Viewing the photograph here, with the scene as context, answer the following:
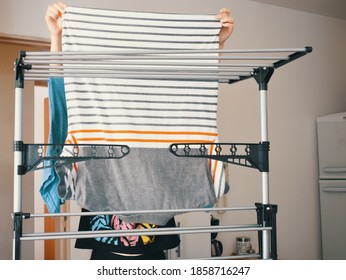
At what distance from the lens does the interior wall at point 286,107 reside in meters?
3.31

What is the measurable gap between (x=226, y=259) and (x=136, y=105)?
0.51 meters

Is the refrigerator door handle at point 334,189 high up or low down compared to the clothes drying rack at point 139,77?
down

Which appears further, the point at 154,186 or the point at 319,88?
the point at 319,88

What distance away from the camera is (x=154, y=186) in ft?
4.19

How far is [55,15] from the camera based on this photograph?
1.24 m

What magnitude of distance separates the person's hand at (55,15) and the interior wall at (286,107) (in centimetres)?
178

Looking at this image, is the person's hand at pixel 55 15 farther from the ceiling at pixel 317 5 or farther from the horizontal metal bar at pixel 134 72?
the ceiling at pixel 317 5

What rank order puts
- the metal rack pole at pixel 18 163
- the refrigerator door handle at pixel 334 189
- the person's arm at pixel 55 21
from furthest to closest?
1. the refrigerator door handle at pixel 334 189
2. the person's arm at pixel 55 21
3. the metal rack pole at pixel 18 163

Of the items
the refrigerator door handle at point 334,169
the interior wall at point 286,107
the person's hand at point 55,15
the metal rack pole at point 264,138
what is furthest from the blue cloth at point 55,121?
the refrigerator door handle at point 334,169

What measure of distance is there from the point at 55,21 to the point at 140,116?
1.18ft

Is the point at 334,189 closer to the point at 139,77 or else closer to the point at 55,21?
the point at 139,77

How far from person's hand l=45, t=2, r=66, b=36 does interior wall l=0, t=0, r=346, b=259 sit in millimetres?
1776
